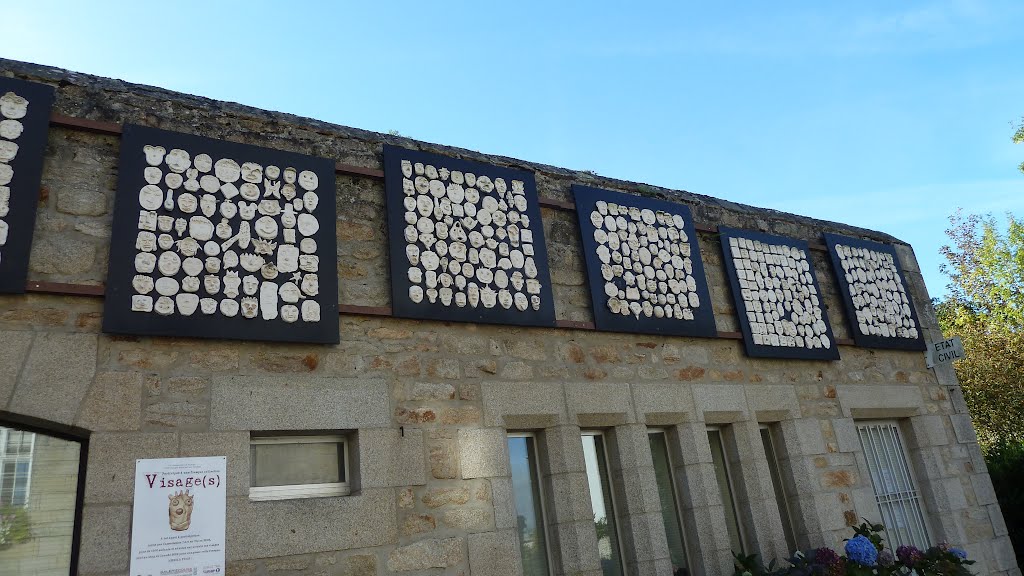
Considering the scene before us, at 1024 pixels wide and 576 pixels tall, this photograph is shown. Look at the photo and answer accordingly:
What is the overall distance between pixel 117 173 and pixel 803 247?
17.9 ft

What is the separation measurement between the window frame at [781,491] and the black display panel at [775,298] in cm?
57

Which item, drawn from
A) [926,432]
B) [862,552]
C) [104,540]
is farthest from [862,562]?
[104,540]

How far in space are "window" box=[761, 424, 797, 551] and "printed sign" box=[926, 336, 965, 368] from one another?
2275 mm

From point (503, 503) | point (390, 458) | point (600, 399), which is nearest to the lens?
point (390, 458)

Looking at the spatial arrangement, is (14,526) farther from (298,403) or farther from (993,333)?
(993,333)

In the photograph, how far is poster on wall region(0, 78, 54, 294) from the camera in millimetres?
3207

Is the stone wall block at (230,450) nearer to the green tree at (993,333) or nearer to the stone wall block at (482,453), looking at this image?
the stone wall block at (482,453)

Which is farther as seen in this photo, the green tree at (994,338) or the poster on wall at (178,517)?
the green tree at (994,338)

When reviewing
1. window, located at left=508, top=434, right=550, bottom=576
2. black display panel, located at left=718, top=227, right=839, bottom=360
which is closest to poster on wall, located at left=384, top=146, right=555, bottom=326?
window, located at left=508, top=434, right=550, bottom=576

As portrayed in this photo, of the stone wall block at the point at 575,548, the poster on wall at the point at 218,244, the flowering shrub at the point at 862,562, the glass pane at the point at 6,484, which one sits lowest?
the flowering shrub at the point at 862,562

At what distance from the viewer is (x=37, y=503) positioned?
10.2ft

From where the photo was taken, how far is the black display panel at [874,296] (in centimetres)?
647

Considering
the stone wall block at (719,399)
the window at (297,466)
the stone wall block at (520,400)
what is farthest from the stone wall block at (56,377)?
the stone wall block at (719,399)

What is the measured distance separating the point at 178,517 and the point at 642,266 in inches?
136
